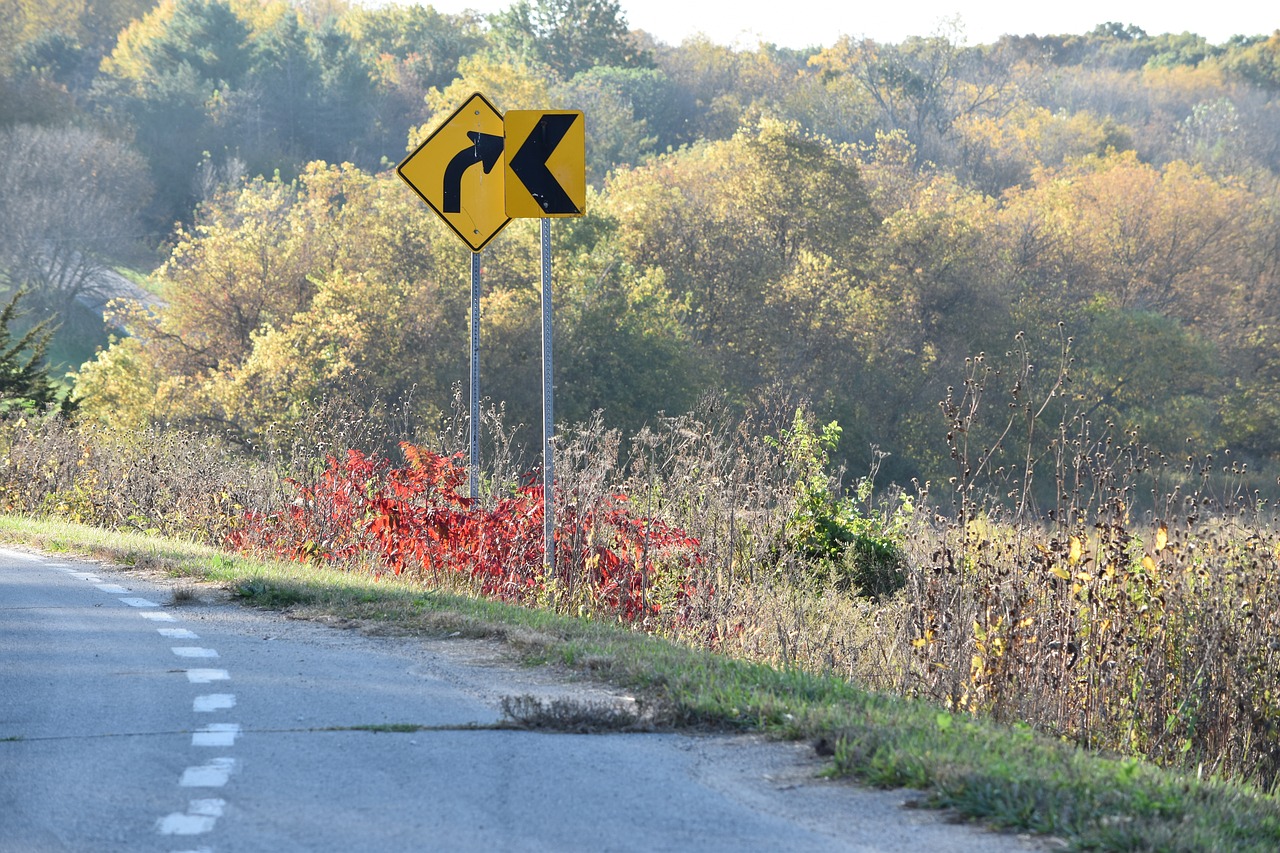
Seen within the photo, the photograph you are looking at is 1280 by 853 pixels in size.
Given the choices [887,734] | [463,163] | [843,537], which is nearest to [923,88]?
[843,537]

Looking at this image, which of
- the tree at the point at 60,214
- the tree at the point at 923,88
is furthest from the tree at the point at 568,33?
the tree at the point at 60,214

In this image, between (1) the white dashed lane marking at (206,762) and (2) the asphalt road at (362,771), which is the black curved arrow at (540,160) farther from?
(1) the white dashed lane marking at (206,762)

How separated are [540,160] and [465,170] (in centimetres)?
75

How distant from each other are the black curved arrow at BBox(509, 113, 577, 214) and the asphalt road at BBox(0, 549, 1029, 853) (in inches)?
142

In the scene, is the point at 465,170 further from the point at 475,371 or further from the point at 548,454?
the point at 548,454

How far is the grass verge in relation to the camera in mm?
4871

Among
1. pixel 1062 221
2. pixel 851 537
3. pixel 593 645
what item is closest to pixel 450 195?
pixel 593 645

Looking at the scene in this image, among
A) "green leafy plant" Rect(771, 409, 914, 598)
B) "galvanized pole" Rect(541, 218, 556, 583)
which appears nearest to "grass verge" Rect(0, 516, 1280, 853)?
"galvanized pole" Rect(541, 218, 556, 583)

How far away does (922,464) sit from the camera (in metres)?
42.6

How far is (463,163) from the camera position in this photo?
10719 mm

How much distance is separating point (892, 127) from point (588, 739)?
6591 cm

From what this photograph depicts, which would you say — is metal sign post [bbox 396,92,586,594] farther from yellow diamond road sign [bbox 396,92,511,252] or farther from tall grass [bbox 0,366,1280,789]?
tall grass [bbox 0,366,1280,789]

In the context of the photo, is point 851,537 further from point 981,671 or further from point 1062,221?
point 1062,221

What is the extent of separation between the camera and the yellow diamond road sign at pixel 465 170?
1061cm
